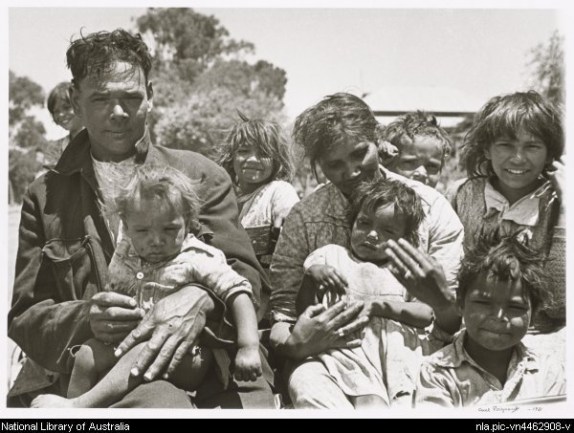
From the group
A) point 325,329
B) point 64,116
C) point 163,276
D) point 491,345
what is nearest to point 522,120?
point 491,345

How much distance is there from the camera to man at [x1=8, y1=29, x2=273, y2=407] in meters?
3.53

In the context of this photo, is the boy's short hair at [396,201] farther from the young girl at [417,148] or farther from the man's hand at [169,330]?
the young girl at [417,148]

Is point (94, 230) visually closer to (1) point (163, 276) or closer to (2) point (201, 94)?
(1) point (163, 276)

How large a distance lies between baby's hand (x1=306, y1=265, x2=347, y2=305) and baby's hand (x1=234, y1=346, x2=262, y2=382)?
51 centimetres

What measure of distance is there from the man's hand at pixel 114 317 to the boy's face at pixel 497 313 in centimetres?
164

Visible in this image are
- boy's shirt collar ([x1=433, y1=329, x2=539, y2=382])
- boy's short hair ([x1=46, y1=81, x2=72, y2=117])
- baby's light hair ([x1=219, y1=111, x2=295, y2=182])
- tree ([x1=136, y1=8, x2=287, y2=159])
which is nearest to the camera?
boy's shirt collar ([x1=433, y1=329, x2=539, y2=382])

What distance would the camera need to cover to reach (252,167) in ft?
17.4

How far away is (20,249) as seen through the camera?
148 inches

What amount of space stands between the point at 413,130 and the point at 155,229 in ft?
8.59

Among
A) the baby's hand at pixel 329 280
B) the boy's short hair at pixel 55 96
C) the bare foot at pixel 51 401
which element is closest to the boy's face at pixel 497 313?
the baby's hand at pixel 329 280

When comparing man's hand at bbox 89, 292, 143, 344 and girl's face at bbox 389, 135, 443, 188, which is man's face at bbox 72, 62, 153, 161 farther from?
girl's face at bbox 389, 135, 443, 188

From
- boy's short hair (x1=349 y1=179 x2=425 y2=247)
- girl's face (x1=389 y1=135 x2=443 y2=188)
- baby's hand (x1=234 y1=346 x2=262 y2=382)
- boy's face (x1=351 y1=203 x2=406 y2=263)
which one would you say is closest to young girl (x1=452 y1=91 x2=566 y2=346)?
boy's short hair (x1=349 y1=179 x2=425 y2=247)

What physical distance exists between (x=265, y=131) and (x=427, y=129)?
1.24m

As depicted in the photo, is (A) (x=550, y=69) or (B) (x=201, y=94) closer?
(A) (x=550, y=69)
